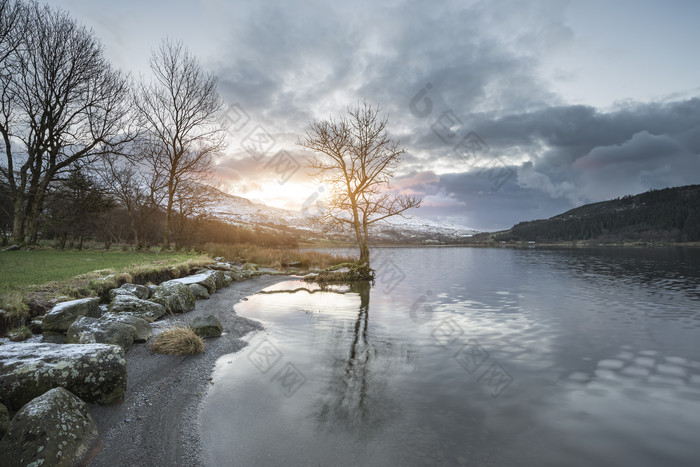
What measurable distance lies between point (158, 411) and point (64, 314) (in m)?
4.14

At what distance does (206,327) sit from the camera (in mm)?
9180

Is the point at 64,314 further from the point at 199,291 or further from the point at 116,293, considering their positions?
the point at 199,291

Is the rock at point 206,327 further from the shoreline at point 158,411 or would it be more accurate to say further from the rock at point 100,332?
the rock at point 100,332

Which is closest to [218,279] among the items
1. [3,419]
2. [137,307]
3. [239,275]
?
[239,275]

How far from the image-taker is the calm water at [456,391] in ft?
15.7

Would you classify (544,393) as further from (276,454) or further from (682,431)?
(276,454)

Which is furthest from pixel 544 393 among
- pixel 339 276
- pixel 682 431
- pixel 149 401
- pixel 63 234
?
pixel 63 234

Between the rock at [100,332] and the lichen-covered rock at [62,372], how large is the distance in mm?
1184

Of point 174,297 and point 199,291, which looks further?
point 199,291

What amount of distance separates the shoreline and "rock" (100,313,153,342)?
9.8 inches

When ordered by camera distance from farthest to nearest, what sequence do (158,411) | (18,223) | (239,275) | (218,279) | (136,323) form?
(18,223) → (239,275) → (218,279) → (136,323) → (158,411)

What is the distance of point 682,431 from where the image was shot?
554 cm

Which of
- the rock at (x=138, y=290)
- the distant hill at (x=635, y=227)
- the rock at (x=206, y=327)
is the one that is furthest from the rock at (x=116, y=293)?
the distant hill at (x=635, y=227)

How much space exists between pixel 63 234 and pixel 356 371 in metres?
36.4
